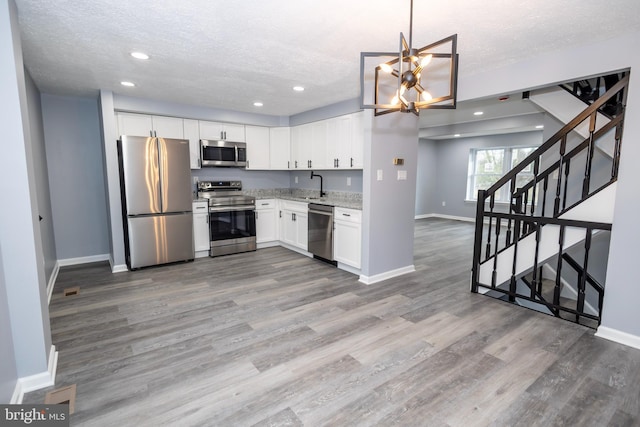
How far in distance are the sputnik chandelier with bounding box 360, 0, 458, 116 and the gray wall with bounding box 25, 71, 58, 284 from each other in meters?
3.14

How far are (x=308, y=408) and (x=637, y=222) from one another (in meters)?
2.74

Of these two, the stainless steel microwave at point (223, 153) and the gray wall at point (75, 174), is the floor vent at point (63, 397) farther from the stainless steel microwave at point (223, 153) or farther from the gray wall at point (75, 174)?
the stainless steel microwave at point (223, 153)

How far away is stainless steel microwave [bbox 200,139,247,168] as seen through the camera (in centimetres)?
495


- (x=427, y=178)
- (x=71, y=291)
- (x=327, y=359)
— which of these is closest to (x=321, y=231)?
(x=327, y=359)

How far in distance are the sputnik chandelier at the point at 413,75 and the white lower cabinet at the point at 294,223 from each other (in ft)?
6.47

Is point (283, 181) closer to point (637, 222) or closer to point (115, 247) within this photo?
point (115, 247)

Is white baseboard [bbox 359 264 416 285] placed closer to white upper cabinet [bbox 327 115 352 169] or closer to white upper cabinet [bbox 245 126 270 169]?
white upper cabinet [bbox 327 115 352 169]

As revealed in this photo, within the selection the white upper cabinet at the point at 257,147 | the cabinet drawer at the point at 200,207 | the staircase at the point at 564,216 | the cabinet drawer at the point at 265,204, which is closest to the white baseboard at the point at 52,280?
the cabinet drawer at the point at 200,207

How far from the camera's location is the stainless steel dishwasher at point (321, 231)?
175 inches

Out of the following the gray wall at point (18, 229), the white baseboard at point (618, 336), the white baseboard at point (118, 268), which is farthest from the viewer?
the white baseboard at point (118, 268)

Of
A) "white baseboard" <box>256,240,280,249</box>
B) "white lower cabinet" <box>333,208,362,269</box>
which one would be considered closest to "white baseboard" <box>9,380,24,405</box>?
"white lower cabinet" <box>333,208,362,269</box>

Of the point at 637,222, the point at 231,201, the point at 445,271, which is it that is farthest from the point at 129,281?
the point at 637,222

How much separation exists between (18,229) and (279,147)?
4.23 m

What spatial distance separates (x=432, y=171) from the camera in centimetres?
931
